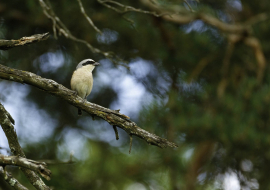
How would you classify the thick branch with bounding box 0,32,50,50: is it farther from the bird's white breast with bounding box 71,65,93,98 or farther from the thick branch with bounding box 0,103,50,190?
the bird's white breast with bounding box 71,65,93,98

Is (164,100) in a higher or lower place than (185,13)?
lower

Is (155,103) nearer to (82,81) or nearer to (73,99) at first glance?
(82,81)

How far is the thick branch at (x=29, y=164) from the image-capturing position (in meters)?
1.74

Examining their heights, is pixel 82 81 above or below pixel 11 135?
below

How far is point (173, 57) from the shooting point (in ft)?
19.9

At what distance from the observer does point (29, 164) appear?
176cm

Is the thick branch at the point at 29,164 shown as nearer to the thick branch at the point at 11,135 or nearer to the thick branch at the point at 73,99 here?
the thick branch at the point at 11,135

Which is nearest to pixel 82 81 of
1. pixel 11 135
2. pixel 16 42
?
pixel 16 42

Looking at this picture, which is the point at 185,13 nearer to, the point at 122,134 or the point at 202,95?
the point at 202,95

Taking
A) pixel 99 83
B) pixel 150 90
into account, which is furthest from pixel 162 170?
pixel 99 83

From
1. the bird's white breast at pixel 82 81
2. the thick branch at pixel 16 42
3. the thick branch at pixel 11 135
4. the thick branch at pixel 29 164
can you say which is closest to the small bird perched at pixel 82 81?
the bird's white breast at pixel 82 81

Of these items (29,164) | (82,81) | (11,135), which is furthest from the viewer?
(82,81)

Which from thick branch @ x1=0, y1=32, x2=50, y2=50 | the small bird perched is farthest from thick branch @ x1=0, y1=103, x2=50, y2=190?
the small bird perched

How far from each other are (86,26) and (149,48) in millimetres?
1225
